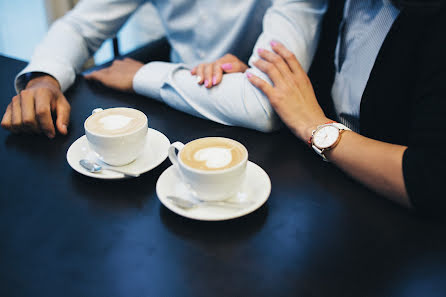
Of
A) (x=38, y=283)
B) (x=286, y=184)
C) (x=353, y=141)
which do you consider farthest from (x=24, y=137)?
(x=353, y=141)

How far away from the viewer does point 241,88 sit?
3.11 ft

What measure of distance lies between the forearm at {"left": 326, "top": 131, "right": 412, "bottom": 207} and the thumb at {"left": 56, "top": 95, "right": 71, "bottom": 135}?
0.61 metres

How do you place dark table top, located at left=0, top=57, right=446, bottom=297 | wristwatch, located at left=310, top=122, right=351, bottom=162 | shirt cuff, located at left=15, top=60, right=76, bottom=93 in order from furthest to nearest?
1. shirt cuff, located at left=15, top=60, right=76, bottom=93
2. wristwatch, located at left=310, top=122, right=351, bottom=162
3. dark table top, located at left=0, top=57, right=446, bottom=297

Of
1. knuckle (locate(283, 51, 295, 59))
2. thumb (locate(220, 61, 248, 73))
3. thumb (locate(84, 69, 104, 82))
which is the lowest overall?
thumb (locate(84, 69, 104, 82))

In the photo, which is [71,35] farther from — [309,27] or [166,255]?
[166,255]

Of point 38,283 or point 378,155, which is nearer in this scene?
point 38,283

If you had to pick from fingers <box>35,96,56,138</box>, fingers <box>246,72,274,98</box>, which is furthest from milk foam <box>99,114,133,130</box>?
fingers <box>246,72,274,98</box>

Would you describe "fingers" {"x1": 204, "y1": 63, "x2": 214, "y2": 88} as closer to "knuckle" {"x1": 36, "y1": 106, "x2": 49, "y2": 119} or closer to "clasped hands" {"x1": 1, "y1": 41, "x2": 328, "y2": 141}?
"clasped hands" {"x1": 1, "y1": 41, "x2": 328, "y2": 141}

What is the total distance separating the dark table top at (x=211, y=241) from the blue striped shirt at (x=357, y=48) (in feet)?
0.87

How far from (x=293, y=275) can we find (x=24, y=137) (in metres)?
0.71

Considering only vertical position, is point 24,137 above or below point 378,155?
below

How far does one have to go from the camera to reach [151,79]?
104 cm

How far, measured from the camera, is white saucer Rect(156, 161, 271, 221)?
0.61 meters

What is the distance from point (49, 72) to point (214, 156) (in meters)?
0.68
